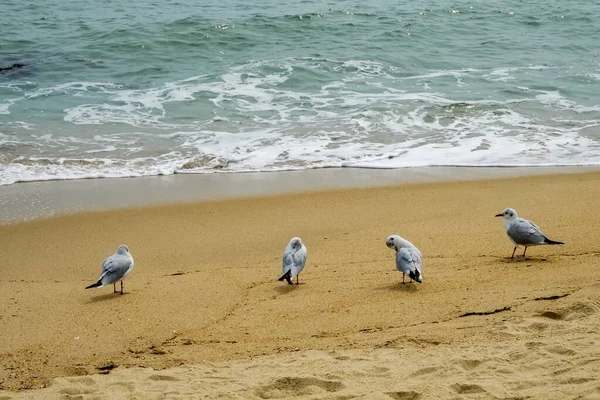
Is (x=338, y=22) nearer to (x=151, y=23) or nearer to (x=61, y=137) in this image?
(x=151, y=23)

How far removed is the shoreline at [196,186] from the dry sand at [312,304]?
1.26 ft

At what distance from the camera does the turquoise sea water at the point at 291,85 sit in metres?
11.1

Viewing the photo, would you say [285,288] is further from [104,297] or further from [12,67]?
[12,67]

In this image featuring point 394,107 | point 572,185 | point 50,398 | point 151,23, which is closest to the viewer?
point 50,398

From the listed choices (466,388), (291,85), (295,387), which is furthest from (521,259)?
(291,85)

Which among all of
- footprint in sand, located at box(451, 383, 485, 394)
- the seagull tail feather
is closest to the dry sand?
footprint in sand, located at box(451, 383, 485, 394)

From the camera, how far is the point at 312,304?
223 inches

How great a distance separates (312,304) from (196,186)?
4.39 metres

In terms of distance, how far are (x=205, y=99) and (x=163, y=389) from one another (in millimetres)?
10584

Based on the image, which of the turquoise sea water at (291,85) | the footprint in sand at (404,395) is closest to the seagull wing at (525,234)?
A: the footprint in sand at (404,395)

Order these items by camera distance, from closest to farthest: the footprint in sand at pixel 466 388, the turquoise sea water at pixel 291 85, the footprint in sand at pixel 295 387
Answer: the footprint in sand at pixel 466 388 → the footprint in sand at pixel 295 387 → the turquoise sea water at pixel 291 85

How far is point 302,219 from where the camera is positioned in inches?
324

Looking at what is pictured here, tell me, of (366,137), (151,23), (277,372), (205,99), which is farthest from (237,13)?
(277,372)

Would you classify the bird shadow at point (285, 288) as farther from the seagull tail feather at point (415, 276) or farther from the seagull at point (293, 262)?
the seagull tail feather at point (415, 276)
